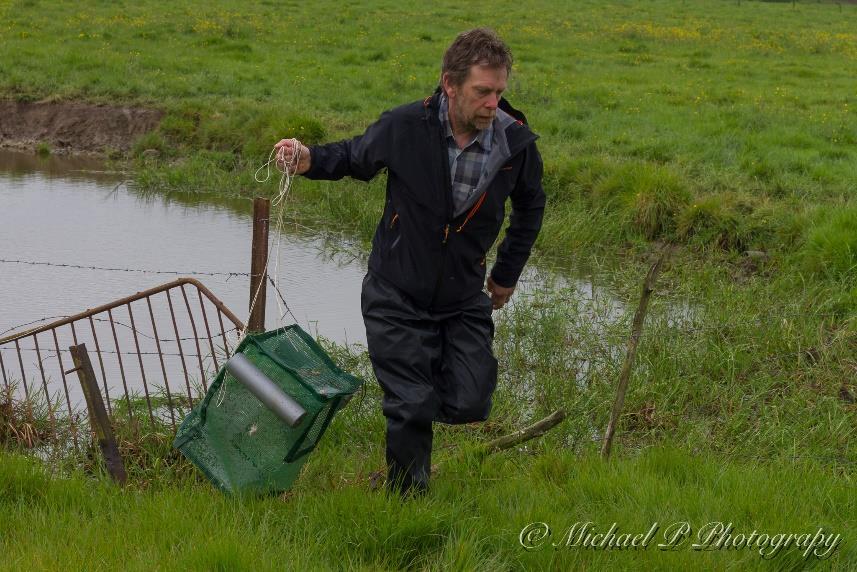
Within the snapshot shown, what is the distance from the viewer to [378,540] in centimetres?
377

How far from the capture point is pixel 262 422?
13.7 ft

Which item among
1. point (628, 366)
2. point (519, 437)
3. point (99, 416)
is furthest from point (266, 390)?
point (628, 366)

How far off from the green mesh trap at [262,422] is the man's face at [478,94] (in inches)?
40.9

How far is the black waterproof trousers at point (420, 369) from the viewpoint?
4188 mm

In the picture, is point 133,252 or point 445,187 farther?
point 133,252

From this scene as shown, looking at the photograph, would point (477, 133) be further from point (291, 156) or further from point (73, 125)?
point (73, 125)

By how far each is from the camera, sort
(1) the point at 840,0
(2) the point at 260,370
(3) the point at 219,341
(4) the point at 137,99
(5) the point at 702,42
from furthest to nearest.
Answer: (1) the point at 840,0, (5) the point at 702,42, (4) the point at 137,99, (3) the point at 219,341, (2) the point at 260,370

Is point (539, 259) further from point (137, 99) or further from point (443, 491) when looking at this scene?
point (137, 99)

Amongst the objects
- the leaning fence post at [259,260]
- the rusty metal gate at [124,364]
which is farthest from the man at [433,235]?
the rusty metal gate at [124,364]

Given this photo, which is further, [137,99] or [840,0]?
[840,0]

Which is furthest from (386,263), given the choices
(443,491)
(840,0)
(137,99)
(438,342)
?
(840,0)

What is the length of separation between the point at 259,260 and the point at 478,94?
156 cm

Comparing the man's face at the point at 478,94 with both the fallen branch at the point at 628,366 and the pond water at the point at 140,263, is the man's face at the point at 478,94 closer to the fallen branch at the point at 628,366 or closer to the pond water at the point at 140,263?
the fallen branch at the point at 628,366

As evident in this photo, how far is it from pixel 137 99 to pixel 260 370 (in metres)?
12.2
